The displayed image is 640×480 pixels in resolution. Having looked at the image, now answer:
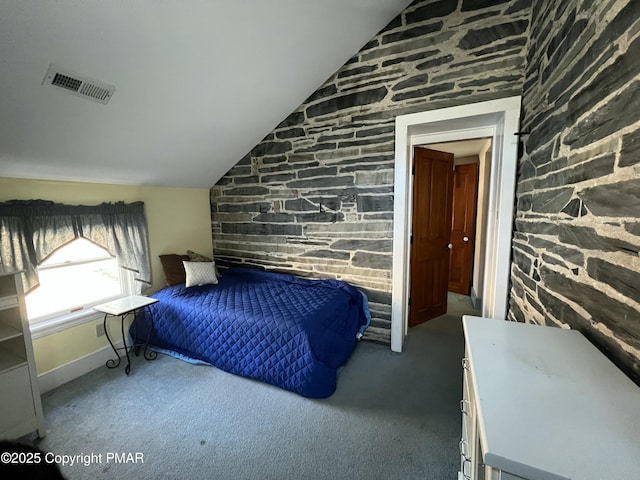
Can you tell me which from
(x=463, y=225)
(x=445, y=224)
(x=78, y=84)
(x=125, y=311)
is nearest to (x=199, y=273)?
(x=125, y=311)

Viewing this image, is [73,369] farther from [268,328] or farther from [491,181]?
[491,181]

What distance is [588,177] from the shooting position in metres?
1.12

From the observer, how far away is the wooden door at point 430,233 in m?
3.14

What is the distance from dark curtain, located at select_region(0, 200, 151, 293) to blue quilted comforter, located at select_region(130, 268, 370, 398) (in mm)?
555

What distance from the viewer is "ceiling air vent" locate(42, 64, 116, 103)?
1585mm

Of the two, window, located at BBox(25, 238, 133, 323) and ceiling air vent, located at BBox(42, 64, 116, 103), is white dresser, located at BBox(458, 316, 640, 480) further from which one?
window, located at BBox(25, 238, 133, 323)

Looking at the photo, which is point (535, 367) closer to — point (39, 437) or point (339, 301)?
point (339, 301)

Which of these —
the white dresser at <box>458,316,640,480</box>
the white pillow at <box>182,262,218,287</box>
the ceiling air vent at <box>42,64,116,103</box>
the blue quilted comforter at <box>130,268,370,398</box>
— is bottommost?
the blue quilted comforter at <box>130,268,370,398</box>

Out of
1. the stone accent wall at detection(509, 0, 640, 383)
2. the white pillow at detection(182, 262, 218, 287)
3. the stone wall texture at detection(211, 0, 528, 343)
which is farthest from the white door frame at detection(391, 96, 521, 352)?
the white pillow at detection(182, 262, 218, 287)

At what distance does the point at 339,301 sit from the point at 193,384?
1425 millimetres

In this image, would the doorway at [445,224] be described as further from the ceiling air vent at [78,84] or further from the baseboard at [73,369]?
the baseboard at [73,369]

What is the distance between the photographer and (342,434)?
5.85 ft

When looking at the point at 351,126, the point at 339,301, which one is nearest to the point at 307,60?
the point at 351,126

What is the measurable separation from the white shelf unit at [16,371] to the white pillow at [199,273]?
4.61 feet
